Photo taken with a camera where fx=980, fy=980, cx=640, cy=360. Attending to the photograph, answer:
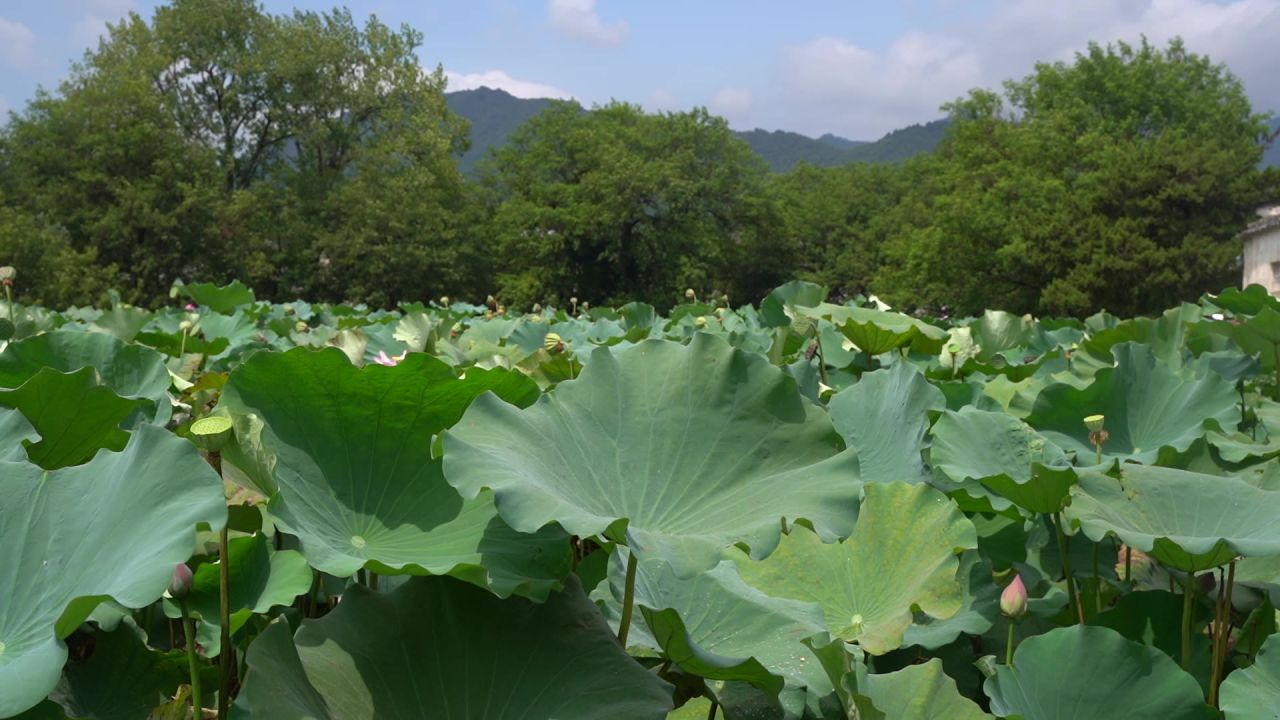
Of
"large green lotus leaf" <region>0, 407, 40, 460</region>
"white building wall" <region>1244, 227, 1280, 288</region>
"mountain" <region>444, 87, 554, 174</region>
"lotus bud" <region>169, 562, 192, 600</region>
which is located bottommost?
"white building wall" <region>1244, 227, 1280, 288</region>

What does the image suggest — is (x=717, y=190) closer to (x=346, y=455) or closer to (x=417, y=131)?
(x=417, y=131)

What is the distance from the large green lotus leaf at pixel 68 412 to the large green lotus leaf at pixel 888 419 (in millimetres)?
677

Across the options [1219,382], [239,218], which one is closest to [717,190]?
[239,218]

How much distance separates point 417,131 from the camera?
83.9ft

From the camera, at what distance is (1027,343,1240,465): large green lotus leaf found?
1.19m

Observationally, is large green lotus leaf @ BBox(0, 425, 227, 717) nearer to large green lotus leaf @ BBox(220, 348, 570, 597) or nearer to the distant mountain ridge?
large green lotus leaf @ BBox(220, 348, 570, 597)

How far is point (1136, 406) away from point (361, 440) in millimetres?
1006

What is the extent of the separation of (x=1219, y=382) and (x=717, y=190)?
2824 centimetres

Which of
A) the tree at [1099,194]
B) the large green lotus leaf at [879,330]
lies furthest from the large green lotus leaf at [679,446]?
the tree at [1099,194]

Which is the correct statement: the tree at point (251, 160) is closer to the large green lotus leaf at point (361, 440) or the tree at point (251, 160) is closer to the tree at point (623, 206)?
the tree at point (623, 206)

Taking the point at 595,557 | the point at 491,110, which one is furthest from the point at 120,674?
the point at 491,110

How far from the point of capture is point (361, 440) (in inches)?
27.0

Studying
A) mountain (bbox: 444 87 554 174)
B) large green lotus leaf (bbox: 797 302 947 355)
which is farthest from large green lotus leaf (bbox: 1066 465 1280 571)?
mountain (bbox: 444 87 554 174)

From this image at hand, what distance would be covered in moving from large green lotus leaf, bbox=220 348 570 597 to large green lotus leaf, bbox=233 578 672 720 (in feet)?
0.25
